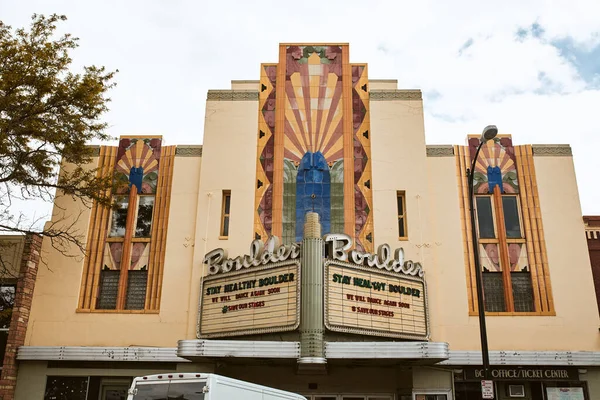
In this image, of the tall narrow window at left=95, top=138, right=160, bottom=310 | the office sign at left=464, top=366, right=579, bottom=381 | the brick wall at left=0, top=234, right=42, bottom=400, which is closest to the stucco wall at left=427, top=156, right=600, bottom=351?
the office sign at left=464, top=366, right=579, bottom=381

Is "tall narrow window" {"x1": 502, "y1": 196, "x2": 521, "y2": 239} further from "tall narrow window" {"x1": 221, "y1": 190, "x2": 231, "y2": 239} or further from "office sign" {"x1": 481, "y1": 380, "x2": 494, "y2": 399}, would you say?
"tall narrow window" {"x1": 221, "y1": 190, "x2": 231, "y2": 239}

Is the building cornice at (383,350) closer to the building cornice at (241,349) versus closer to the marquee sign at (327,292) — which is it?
the marquee sign at (327,292)

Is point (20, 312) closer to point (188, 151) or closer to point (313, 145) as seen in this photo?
point (188, 151)

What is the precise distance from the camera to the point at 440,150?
25.8 metres

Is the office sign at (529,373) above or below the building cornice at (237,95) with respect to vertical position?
below

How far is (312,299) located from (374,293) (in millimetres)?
2757

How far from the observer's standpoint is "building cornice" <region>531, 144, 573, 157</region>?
2556 centimetres

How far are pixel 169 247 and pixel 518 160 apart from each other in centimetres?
1521

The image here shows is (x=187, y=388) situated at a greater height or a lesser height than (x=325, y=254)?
lesser

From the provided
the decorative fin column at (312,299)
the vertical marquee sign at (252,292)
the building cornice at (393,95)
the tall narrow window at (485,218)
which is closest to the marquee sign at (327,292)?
the vertical marquee sign at (252,292)

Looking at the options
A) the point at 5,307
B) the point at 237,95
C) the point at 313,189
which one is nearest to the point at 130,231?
the point at 5,307

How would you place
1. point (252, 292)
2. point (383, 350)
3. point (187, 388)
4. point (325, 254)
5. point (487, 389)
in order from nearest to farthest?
point (187, 388) → point (487, 389) → point (383, 350) → point (325, 254) → point (252, 292)

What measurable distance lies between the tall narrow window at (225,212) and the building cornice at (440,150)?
8769mm

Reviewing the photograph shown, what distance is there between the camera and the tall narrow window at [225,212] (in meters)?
24.7
